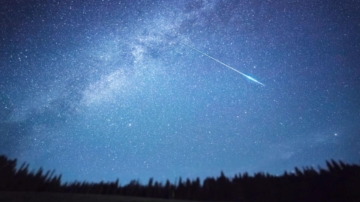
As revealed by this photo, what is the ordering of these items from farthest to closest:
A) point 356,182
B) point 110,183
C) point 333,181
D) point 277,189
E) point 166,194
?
point 110,183, point 166,194, point 277,189, point 333,181, point 356,182

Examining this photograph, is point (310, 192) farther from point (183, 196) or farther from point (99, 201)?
point (99, 201)

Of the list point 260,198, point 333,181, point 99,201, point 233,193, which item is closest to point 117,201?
point 99,201

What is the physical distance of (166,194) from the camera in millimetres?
16562

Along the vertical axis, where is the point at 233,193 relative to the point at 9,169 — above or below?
below

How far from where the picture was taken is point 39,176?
1991 centimetres

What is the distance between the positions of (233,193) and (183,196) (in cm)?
393

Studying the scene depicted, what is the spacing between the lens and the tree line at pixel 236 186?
12.6m

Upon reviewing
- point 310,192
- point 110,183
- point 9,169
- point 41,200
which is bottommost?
point 41,200

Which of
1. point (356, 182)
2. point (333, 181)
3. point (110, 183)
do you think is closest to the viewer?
point (356, 182)

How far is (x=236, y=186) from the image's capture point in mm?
15773

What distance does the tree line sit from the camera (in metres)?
12.6

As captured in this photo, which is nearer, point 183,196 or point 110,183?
point 183,196

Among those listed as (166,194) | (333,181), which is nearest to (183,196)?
(166,194)

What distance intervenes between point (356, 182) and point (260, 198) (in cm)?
571
